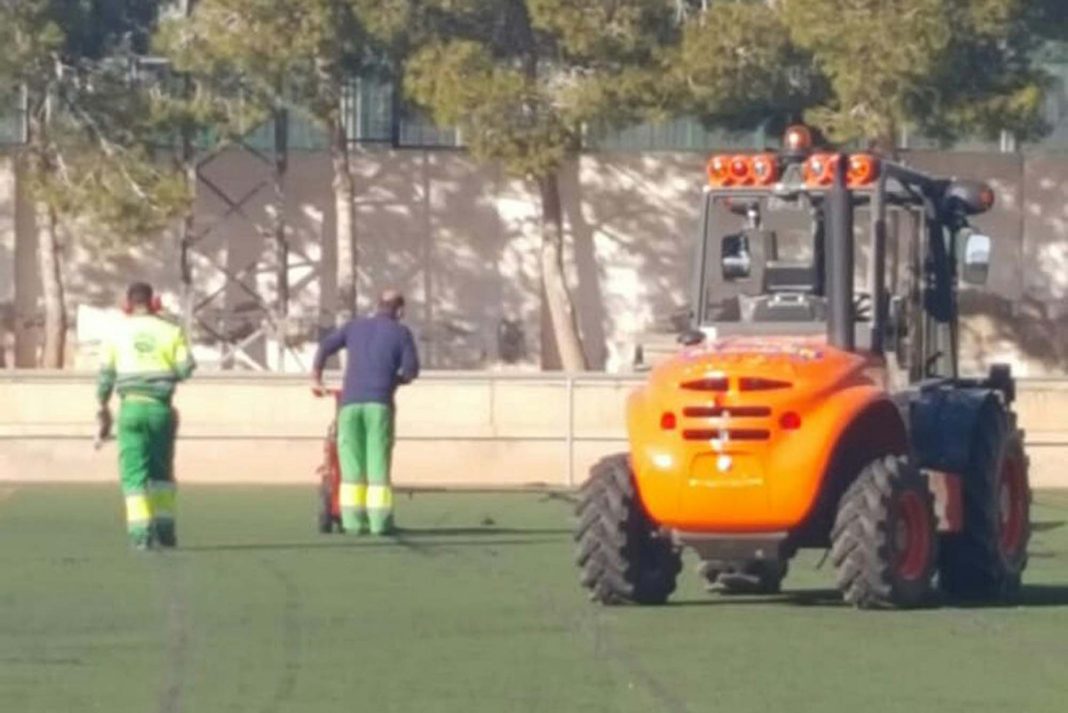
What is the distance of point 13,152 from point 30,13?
120 inches

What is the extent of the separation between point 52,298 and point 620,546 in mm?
23003

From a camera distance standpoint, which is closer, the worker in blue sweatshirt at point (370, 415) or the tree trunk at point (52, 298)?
the worker in blue sweatshirt at point (370, 415)

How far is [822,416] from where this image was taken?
49.3ft

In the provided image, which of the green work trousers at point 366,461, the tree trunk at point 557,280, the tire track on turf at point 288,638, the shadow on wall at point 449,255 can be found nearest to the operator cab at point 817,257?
the tire track on turf at point 288,638

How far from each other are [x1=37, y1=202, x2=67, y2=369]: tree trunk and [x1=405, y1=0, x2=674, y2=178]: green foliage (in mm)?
5300

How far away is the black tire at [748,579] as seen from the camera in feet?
53.9

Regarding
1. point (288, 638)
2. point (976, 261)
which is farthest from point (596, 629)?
point (976, 261)

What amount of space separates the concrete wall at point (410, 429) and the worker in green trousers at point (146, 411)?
9.49 meters

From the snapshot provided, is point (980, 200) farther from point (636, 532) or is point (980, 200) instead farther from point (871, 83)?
point (871, 83)

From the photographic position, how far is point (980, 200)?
16984 mm

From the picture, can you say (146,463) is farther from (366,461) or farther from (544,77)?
(544,77)

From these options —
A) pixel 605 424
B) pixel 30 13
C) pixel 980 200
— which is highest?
pixel 30 13

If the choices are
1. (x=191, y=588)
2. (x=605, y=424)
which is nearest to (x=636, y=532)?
(x=191, y=588)

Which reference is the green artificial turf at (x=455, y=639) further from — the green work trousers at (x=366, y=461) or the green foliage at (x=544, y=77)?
the green foliage at (x=544, y=77)
